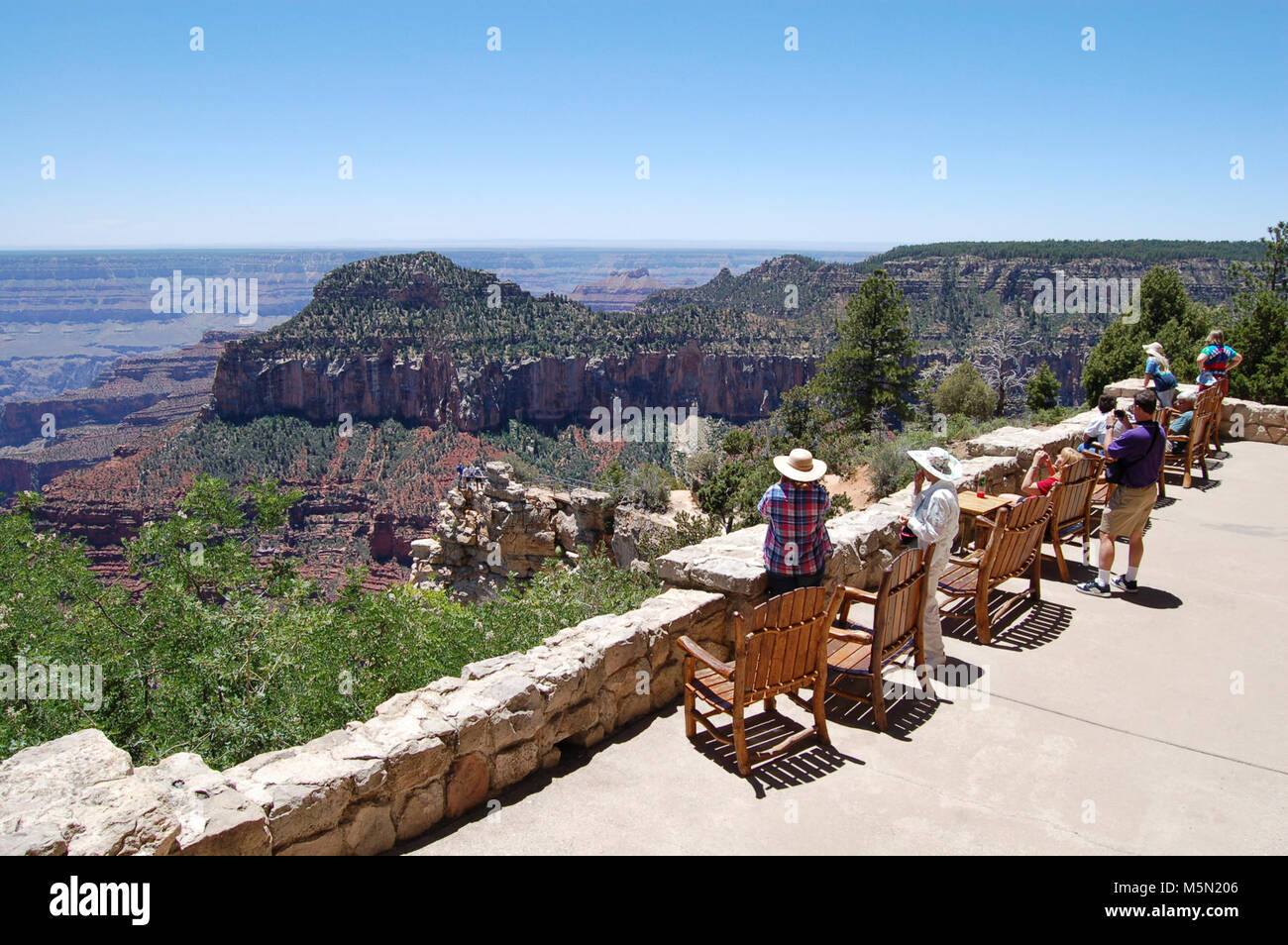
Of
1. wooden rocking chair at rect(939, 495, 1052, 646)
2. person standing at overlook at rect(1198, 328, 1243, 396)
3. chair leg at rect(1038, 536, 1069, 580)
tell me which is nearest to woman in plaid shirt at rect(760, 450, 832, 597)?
wooden rocking chair at rect(939, 495, 1052, 646)

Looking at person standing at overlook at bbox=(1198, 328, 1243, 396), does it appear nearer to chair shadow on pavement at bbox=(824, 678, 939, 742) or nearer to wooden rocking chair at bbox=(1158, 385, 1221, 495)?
wooden rocking chair at bbox=(1158, 385, 1221, 495)

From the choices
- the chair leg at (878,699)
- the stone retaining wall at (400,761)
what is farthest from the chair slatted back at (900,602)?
the stone retaining wall at (400,761)

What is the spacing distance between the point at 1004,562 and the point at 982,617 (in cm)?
46

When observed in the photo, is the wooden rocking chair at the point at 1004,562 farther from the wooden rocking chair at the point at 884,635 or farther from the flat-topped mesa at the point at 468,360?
the flat-topped mesa at the point at 468,360

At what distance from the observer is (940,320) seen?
68.6 m

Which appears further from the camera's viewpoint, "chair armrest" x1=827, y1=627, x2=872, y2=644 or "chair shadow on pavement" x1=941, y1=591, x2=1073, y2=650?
"chair shadow on pavement" x1=941, y1=591, x2=1073, y2=650

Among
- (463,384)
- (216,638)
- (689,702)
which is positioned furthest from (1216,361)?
(463,384)

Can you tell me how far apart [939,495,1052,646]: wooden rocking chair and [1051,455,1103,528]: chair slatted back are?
1.05 ft

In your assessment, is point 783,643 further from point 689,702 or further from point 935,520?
point 935,520

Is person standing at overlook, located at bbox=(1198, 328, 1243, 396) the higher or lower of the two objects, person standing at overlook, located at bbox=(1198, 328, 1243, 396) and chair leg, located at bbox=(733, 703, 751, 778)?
the higher

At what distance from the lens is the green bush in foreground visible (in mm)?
4867

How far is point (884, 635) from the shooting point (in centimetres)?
433
